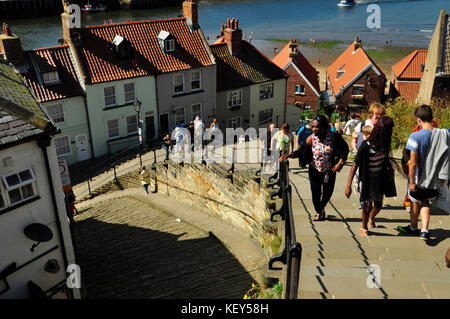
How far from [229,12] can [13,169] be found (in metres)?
94.6

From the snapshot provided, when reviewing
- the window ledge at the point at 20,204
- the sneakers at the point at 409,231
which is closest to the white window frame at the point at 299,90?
the window ledge at the point at 20,204

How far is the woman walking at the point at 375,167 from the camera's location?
7.50m

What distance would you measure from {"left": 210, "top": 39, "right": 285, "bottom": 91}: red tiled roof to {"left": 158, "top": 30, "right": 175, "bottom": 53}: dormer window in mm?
4034

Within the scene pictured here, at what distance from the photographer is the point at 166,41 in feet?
99.8

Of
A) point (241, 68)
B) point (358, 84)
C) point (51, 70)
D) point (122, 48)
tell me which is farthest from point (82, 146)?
point (358, 84)

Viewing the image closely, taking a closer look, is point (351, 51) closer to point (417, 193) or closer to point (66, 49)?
point (66, 49)

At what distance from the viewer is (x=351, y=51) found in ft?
168

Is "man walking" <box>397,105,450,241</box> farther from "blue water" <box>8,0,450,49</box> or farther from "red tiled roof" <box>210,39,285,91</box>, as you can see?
"blue water" <box>8,0,450,49</box>

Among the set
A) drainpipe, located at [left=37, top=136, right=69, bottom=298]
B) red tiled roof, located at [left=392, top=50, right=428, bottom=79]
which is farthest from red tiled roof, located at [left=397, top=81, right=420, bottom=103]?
drainpipe, located at [left=37, top=136, right=69, bottom=298]

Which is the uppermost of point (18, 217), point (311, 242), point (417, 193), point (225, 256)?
point (417, 193)

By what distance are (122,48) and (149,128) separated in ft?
18.0

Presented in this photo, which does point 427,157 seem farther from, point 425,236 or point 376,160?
point 425,236

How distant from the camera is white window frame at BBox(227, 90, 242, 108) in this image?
34.0 meters
